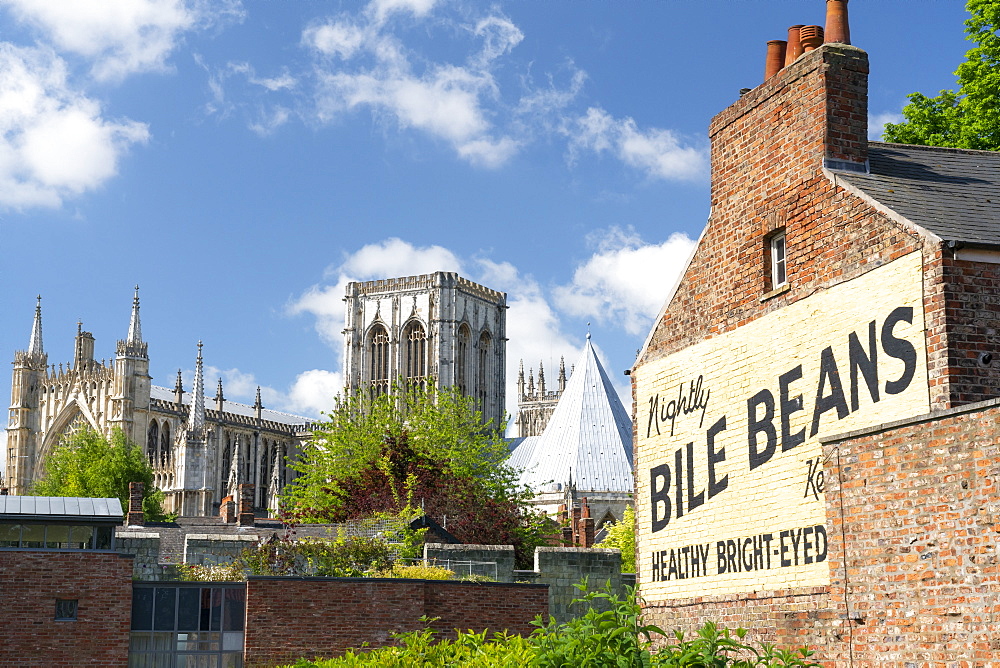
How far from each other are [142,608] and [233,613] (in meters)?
1.80

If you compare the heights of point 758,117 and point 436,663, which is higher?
point 758,117

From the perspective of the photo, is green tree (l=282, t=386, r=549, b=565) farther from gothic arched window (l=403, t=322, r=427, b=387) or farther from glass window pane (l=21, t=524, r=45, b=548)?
gothic arched window (l=403, t=322, r=427, b=387)

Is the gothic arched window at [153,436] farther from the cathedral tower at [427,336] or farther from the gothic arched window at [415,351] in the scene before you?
the gothic arched window at [415,351]

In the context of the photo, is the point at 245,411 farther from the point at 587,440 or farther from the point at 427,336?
the point at 587,440

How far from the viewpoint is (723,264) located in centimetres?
1817

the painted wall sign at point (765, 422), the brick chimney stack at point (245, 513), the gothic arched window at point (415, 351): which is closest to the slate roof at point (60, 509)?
the painted wall sign at point (765, 422)

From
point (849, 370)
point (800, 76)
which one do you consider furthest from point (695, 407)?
point (800, 76)

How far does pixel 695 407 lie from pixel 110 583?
12.0 metres

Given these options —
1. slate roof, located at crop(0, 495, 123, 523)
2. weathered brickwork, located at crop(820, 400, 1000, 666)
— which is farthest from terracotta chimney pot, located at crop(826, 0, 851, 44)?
slate roof, located at crop(0, 495, 123, 523)

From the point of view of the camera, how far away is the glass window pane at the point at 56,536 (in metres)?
23.8

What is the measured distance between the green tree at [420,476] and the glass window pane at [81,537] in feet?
35.6

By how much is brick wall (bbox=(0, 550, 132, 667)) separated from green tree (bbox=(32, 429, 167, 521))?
149ft

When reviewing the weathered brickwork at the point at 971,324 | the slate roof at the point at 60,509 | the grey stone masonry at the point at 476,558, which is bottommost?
the grey stone masonry at the point at 476,558

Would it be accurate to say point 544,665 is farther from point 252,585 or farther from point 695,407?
point 252,585
